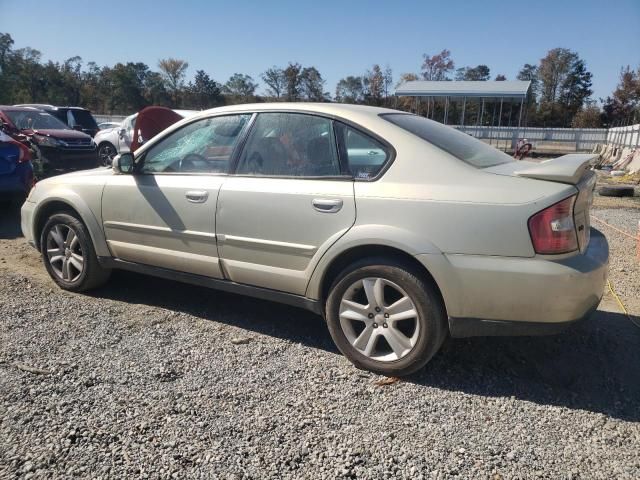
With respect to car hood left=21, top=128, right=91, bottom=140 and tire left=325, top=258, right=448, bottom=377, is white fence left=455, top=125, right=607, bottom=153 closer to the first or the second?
car hood left=21, top=128, right=91, bottom=140

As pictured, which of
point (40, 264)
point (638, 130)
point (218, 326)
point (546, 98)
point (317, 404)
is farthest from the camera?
point (546, 98)

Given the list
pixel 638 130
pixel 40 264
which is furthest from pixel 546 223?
pixel 638 130

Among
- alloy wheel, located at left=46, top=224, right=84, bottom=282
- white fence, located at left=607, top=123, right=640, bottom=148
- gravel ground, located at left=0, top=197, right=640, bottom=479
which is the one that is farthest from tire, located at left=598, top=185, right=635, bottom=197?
alloy wheel, located at left=46, top=224, right=84, bottom=282

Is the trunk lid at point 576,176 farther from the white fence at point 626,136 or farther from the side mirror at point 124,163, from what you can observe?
the white fence at point 626,136

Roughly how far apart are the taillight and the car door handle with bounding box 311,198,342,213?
1.10 meters

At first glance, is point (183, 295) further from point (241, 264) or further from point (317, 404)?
point (317, 404)

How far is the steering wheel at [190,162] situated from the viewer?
3807 mm

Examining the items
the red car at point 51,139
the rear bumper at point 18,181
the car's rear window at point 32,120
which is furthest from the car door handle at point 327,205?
the car's rear window at point 32,120

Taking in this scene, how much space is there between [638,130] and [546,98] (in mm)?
36550

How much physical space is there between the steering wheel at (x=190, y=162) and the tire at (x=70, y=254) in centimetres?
113

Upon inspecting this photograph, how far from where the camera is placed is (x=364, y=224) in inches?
117

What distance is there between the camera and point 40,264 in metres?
5.38

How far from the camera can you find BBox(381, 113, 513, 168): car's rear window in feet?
10.3

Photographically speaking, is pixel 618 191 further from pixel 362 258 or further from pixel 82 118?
pixel 82 118
